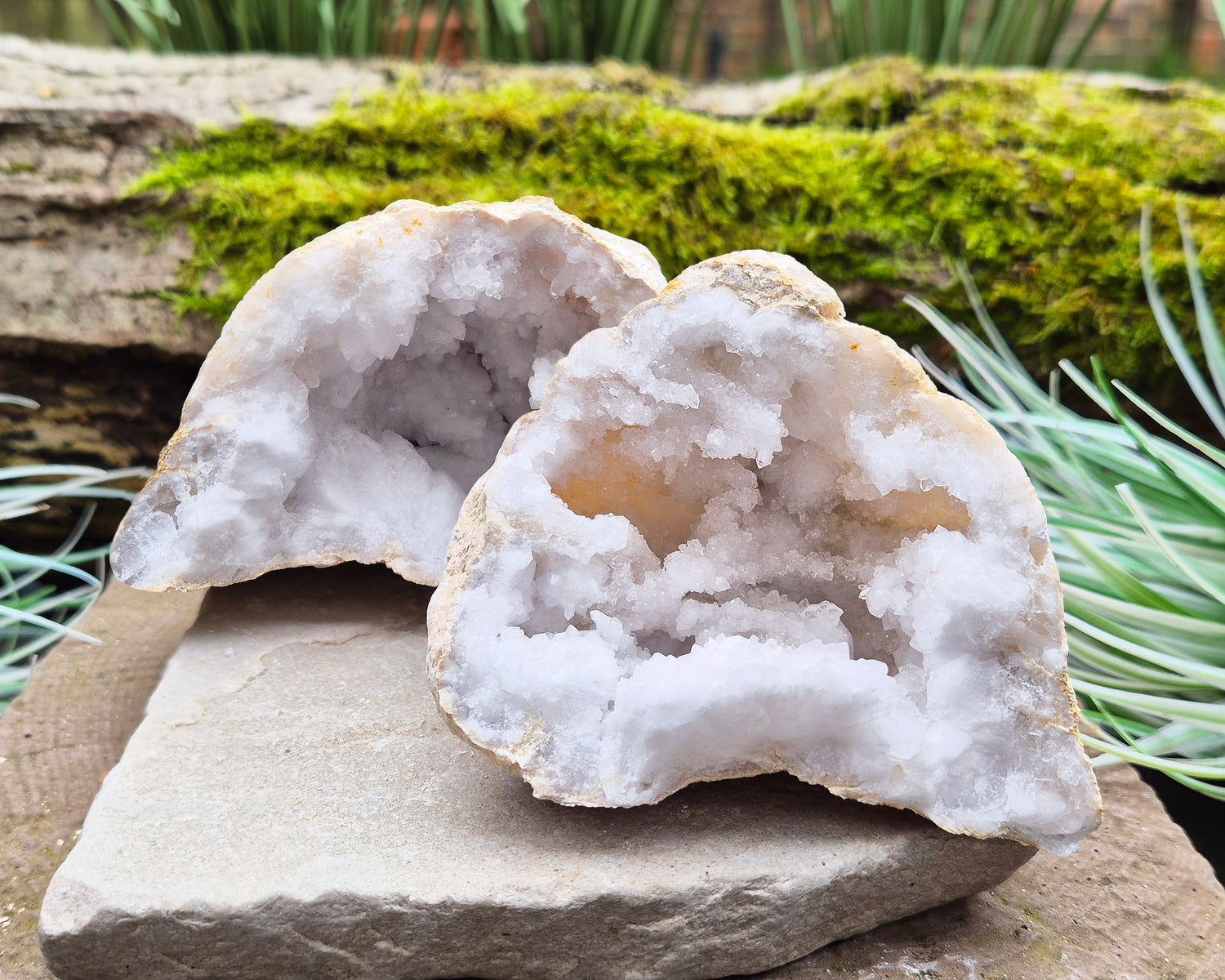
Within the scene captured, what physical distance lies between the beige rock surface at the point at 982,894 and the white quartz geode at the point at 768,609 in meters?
0.14

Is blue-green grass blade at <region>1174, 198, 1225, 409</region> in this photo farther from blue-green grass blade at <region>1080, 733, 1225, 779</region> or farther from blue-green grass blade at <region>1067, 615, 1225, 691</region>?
blue-green grass blade at <region>1080, 733, 1225, 779</region>

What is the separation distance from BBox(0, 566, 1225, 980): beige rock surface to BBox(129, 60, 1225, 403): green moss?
0.77 metres

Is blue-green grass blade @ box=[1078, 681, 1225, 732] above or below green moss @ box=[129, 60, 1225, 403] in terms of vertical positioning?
below

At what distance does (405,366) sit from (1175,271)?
4.43 feet

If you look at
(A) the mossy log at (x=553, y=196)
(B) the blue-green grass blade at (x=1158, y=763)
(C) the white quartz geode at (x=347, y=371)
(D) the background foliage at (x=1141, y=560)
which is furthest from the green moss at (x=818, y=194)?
(B) the blue-green grass blade at (x=1158, y=763)

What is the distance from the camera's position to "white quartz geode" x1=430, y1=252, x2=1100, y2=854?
0.86 meters

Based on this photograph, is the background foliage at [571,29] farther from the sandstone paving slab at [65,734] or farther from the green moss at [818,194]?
the sandstone paving slab at [65,734]

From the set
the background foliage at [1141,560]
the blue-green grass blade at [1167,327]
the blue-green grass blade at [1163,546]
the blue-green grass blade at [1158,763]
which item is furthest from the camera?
the blue-green grass blade at [1167,327]

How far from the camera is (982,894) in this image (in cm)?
101

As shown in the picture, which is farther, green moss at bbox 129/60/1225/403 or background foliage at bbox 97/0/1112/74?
background foliage at bbox 97/0/1112/74

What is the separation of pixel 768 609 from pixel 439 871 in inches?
15.8

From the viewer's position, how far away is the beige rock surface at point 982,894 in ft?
3.02

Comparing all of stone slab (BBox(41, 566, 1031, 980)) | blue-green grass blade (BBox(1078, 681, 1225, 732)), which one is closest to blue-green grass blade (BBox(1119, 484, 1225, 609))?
blue-green grass blade (BBox(1078, 681, 1225, 732))

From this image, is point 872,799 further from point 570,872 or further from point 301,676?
point 301,676
